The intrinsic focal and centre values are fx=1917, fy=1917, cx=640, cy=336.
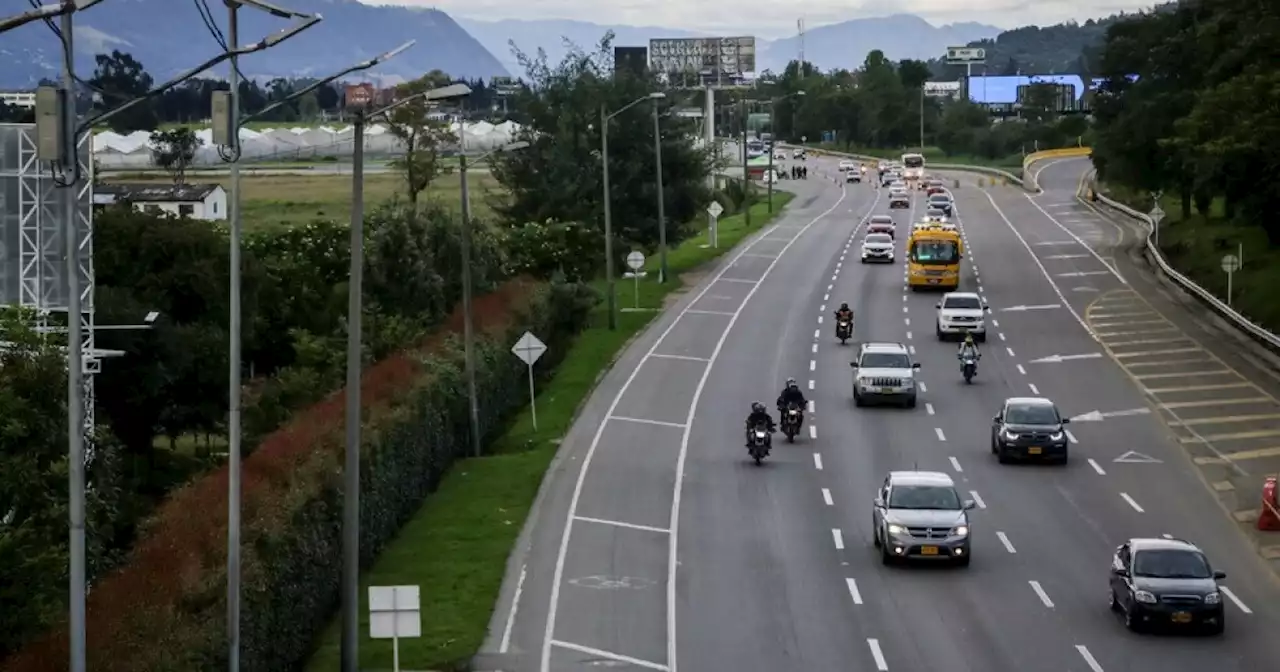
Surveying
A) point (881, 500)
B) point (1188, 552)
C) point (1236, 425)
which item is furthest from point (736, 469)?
point (1188, 552)

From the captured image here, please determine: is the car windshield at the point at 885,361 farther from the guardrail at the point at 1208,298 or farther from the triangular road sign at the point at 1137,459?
the guardrail at the point at 1208,298

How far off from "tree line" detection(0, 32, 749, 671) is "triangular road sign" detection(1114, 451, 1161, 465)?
15.4 metres

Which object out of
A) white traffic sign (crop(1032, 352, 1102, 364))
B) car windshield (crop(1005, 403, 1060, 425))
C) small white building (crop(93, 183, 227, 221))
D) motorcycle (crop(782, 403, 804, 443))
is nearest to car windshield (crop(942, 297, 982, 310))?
white traffic sign (crop(1032, 352, 1102, 364))

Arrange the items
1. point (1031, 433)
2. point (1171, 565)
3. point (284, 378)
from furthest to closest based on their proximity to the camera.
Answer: point (284, 378)
point (1031, 433)
point (1171, 565)

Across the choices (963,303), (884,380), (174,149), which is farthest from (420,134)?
(884,380)

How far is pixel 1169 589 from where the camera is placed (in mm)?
28359

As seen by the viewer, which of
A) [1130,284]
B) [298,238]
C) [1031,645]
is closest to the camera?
[1031,645]

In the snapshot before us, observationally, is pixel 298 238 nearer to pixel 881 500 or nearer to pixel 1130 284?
pixel 1130 284

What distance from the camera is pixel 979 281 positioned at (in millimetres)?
80375

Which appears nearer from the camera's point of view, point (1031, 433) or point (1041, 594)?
point (1041, 594)

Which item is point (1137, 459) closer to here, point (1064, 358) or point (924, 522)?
point (924, 522)

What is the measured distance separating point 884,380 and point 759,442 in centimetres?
813

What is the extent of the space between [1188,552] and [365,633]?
40.9 feet

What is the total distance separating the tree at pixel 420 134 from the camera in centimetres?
12344
